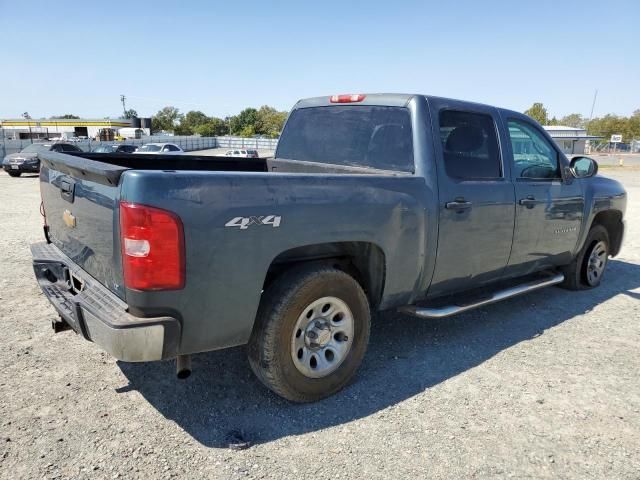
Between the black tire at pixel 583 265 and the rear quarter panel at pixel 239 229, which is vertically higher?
the rear quarter panel at pixel 239 229

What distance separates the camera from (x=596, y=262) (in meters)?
5.90

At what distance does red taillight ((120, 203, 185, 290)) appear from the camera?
2.40 m

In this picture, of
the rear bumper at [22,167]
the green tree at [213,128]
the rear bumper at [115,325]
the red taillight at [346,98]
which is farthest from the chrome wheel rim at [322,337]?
the green tree at [213,128]

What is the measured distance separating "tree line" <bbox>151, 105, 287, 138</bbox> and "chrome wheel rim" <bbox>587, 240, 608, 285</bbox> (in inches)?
4096

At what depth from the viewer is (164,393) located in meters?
3.31

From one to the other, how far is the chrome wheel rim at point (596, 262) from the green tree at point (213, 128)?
11126 cm

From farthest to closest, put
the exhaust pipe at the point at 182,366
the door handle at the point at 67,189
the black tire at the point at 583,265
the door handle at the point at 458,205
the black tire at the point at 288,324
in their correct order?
the black tire at the point at 583,265, the door handle at the point at 458,205, the door handle at the point at 67,189, the black tire at the point at 288,324, the exhaust pipe at the point at 182,366

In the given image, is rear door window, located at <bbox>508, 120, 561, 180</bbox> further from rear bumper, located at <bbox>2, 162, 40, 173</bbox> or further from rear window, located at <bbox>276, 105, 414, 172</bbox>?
rear bumper, located at <bbox>2, 162, 40, 173</bbox>

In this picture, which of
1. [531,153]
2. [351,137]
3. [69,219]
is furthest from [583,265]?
[69,219]

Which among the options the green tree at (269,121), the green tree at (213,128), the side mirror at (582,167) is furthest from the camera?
the green tree at (213,128)

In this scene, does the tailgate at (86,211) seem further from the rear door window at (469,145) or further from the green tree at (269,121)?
the green tree at (269,121)

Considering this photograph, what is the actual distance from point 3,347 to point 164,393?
155 cm

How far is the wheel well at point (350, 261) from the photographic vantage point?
3121mm

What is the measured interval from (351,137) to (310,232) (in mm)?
1511
